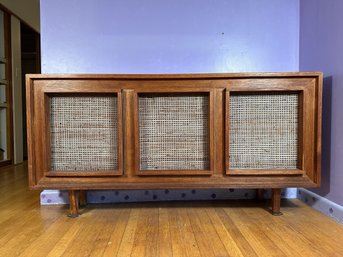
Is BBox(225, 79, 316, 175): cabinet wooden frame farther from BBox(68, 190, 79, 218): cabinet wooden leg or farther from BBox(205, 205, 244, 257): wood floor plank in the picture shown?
BBox(68, 190, 79, 218): cabinet wooden leg

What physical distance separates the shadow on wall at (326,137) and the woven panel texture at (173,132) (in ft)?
1.88

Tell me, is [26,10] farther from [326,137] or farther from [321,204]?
[321,204]

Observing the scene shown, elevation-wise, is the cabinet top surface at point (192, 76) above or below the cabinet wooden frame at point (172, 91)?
above

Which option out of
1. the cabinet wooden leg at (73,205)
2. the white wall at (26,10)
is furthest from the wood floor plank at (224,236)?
the white wall at (26,10)

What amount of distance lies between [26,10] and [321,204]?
12.5 feet

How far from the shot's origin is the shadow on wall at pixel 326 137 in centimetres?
129

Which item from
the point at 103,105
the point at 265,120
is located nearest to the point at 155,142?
the point at 103,105

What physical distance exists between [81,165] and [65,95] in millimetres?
321

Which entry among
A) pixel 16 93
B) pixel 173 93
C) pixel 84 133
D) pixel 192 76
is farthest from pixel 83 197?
pixel 16 93

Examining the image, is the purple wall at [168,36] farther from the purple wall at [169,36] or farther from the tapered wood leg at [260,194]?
the tapered wood leg at [260,194]

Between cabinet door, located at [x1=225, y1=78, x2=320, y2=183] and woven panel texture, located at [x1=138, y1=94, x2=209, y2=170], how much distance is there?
12 cm

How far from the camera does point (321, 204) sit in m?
1.33

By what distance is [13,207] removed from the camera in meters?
1.47

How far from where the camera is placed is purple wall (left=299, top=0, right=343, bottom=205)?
120 cm
